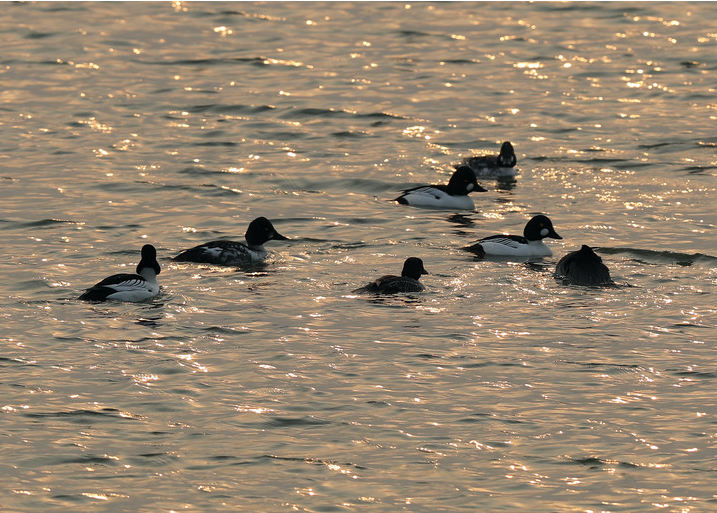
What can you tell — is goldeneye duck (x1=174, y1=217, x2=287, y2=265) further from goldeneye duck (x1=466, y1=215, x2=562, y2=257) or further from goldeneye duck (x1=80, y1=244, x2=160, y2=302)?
goldeneye duck (x1=466, y1=215, x2=562, y2=257)

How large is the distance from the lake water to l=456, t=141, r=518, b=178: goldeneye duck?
9.6 inches

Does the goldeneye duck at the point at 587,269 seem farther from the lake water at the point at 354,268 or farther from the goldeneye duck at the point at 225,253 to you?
the goldeneye duck at the point at 225,253

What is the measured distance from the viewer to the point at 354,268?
63.0 feet

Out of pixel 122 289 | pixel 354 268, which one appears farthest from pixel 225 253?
pixel 122 289

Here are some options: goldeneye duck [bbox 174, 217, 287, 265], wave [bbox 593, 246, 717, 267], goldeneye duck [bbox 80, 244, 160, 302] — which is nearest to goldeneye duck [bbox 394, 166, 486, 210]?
wave [bbox 593, 246, 717, 267]

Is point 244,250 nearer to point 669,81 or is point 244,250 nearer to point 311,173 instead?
point 311,173

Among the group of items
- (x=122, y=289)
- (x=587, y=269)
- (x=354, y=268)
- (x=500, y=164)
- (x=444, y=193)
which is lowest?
(x=122, y=289)

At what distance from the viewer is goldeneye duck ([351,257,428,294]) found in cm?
1748

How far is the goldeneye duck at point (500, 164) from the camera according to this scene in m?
25.2

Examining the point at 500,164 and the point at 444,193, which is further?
the point at 500,164

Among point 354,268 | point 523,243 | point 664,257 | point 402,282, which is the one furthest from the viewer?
point 523,243

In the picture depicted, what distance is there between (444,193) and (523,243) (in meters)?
3.47

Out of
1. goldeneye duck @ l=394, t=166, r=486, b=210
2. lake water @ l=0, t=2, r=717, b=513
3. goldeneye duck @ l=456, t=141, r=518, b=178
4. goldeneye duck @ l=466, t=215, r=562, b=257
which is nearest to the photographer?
lake water @ l=0, t=2, r=717, b=513

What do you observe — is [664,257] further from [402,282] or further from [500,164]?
[500,164]
